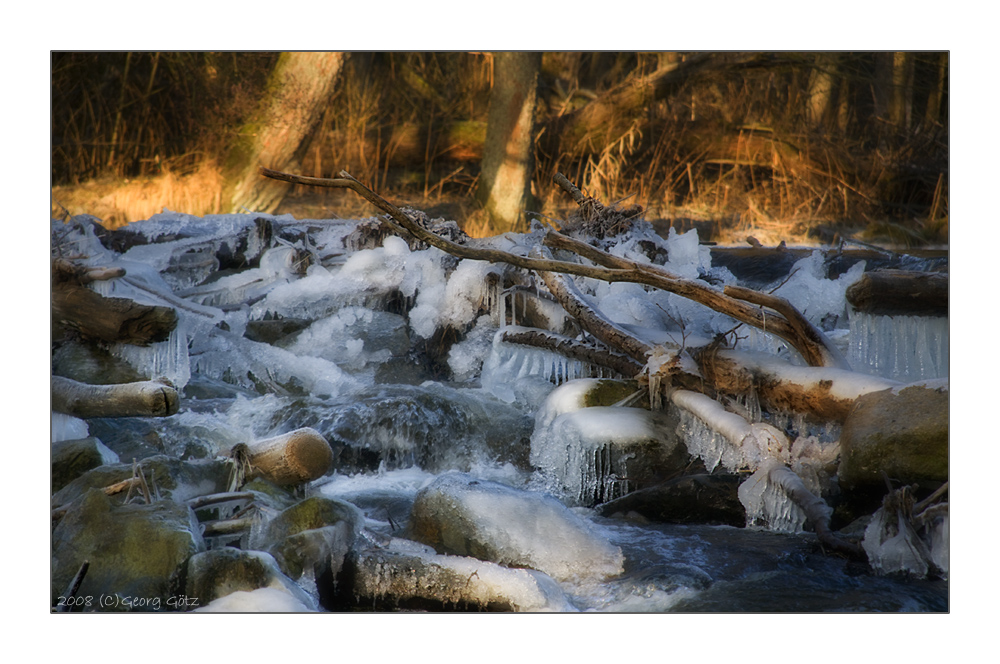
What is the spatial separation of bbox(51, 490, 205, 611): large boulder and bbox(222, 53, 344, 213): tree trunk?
104cm

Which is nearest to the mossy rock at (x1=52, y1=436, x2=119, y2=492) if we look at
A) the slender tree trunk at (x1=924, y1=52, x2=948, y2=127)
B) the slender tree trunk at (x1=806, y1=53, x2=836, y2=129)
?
the slender tree trunk at (x1=806, y1=53, x2=836, y2=129)

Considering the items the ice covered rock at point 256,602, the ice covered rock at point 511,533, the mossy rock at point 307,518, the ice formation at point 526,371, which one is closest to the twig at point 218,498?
the mossy rock at point 307,518

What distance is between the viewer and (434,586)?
2514 mm

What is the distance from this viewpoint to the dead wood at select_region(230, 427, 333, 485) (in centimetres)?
265

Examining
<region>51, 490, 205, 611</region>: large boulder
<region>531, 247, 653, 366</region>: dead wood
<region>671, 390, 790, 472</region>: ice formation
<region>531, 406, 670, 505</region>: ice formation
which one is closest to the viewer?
<region>51, 490, 205, 611</region>: large boulder

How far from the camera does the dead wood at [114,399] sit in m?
2.63

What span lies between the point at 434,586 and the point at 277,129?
162 cm

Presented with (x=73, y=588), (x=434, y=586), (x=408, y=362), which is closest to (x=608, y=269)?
(x=408, y=362)

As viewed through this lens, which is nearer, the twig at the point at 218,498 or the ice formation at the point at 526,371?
the twig at the point at 218,498

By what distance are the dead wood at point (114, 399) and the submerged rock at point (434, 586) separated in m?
0.82

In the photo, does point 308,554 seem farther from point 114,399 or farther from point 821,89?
point 821,89

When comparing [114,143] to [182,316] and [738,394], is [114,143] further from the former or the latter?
[738,394]

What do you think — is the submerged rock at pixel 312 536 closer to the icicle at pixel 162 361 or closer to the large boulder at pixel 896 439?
the icicle at pixel 162 361

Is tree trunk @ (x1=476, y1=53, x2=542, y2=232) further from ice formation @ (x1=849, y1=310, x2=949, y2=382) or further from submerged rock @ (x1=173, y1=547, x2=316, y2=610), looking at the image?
submerged rock @ (x1=173, y1=547, x2=316, y2=610)
